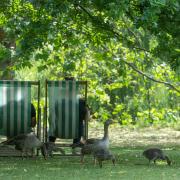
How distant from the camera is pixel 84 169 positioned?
11984 mm

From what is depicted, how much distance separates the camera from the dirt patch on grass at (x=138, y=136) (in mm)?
18836

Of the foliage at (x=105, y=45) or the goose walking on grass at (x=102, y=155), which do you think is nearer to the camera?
the foliage at (x=105, y=45)

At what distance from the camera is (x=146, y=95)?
1066 inches

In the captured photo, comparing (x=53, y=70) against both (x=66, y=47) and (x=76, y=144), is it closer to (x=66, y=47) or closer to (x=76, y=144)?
(x=66, y=47)

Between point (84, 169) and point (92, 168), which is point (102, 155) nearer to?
point (92, 168)

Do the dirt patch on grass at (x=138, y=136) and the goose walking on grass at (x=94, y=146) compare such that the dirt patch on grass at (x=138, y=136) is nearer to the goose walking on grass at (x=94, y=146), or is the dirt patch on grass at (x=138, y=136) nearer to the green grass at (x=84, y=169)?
the green grass at (x=84, y=169)

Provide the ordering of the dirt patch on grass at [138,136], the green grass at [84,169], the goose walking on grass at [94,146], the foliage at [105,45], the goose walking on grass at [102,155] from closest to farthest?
the green grass at [84,169], the foliage at [105,45], the goose walking on grass at [102,155], the goose walking on grass at [94,146], the dirt patch on grass at [138,136]

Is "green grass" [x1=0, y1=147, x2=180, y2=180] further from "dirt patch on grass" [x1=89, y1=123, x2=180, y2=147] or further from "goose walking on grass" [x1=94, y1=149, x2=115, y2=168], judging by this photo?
"dirt patch on grass" [x1=89, y1=123, x2=180, y2=147]

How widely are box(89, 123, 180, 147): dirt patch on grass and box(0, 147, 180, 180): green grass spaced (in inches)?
158

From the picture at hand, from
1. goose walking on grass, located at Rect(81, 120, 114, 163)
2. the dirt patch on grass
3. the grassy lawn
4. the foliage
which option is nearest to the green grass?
the grassy lawn

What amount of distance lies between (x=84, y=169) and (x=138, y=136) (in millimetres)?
9412

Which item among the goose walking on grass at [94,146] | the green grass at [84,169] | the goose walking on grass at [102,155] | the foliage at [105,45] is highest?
the foliage at [105,45]

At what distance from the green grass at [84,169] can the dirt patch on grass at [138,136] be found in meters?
4.01

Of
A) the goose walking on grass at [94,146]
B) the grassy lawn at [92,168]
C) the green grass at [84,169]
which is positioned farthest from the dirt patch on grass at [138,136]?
the goose walking on grass at [94,146]
